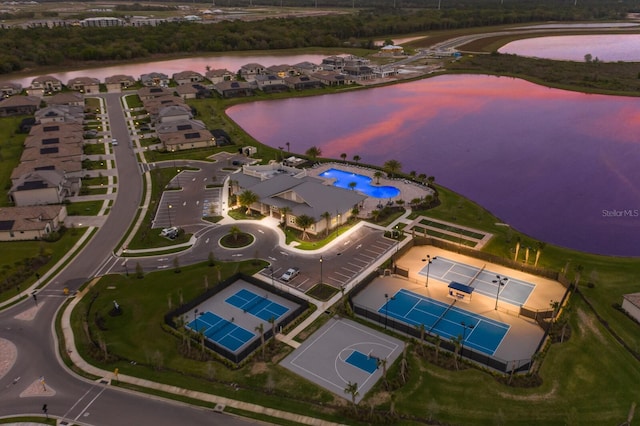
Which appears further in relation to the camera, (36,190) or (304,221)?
(36,190)

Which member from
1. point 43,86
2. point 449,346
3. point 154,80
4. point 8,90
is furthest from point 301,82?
point 449,346

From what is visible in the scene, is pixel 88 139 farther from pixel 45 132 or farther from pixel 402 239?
pixel 402 239

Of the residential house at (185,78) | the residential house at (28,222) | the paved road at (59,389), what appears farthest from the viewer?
the residential house at (185,78)

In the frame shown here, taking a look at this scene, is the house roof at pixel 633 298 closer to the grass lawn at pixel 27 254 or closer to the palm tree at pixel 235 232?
the palm tree at pixel 235 232

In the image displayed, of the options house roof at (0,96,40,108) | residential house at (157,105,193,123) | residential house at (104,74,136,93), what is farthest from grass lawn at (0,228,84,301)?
residential house at (104,74,136,93)

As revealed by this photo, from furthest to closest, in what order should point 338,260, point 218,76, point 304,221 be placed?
point 218,76 < point 304,221 < point 338,260

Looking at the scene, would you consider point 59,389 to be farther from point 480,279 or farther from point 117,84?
point 117,84

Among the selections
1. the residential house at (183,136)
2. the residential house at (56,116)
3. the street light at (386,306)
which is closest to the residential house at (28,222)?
the residential house at (183,136)
